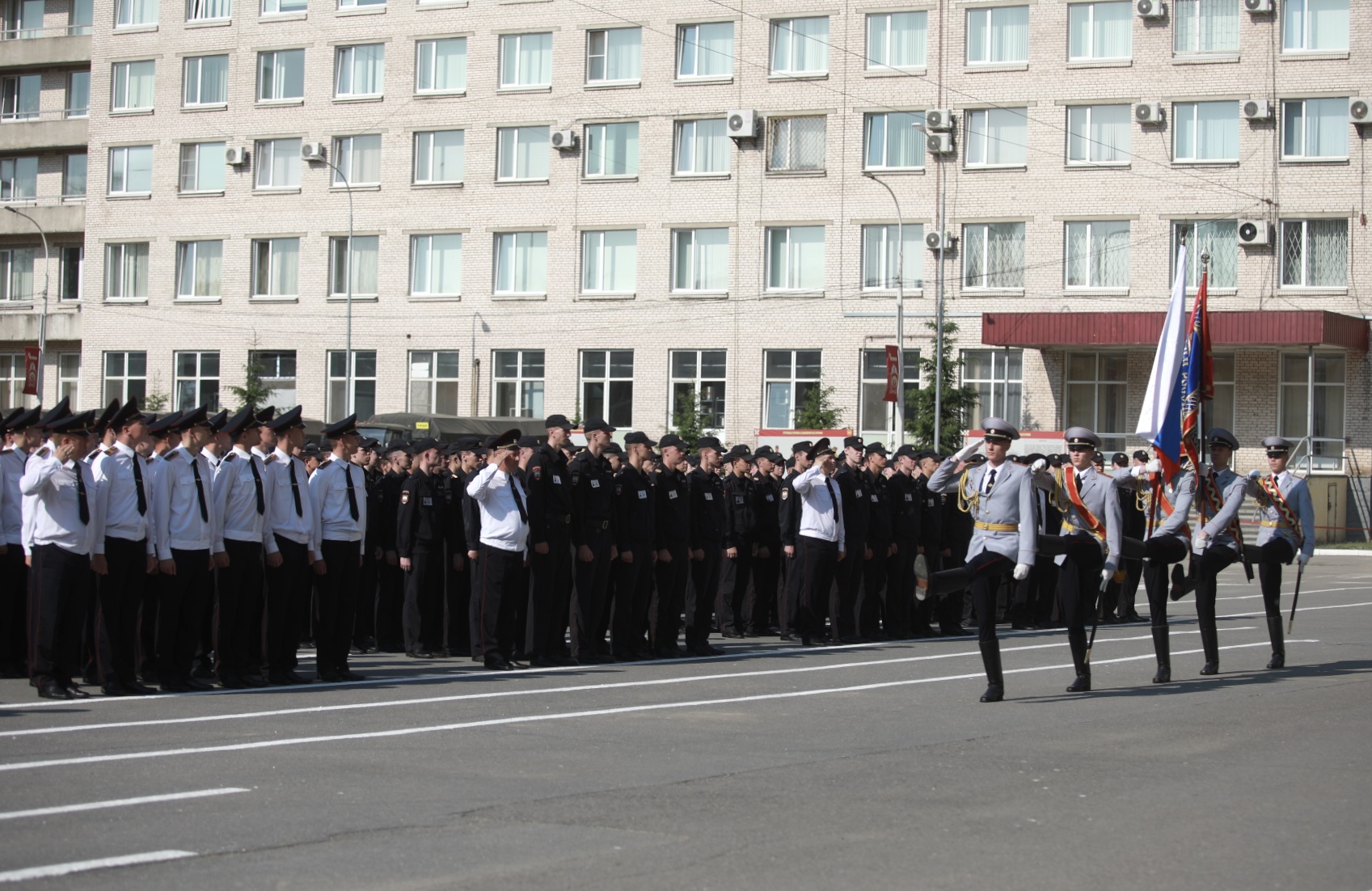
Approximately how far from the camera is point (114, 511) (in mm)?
12547

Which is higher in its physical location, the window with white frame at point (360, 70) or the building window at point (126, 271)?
the window with white frame at point (360, 70)

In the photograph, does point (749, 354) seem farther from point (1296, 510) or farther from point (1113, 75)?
point (1296, 510)

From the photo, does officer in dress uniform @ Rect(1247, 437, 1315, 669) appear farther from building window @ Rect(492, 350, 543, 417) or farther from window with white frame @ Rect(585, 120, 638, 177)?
building window @ Rect(492, 350, 543, 417)

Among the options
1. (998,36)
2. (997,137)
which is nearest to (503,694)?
(997,137)

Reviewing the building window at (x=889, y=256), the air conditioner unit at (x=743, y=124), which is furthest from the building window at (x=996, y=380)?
the air conditioner unit at (x=743, y=124)

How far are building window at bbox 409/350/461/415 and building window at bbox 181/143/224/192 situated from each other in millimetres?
9409

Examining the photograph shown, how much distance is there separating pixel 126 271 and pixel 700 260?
69.0 feet

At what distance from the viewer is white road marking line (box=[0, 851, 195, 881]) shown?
654cm

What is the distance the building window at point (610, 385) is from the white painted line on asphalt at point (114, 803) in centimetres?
4381

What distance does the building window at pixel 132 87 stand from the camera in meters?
57.9

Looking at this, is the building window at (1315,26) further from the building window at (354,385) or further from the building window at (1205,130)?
the building window at (354,385)

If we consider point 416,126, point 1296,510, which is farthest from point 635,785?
point 416,126

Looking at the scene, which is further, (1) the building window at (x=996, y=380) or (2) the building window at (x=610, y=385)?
(2) the building window at (x=610, y=385)

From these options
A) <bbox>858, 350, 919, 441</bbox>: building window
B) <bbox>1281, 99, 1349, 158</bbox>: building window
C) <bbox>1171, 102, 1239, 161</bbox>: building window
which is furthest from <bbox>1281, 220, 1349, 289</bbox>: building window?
<bbox>858, 350, 919, 441</bbox>: building window
